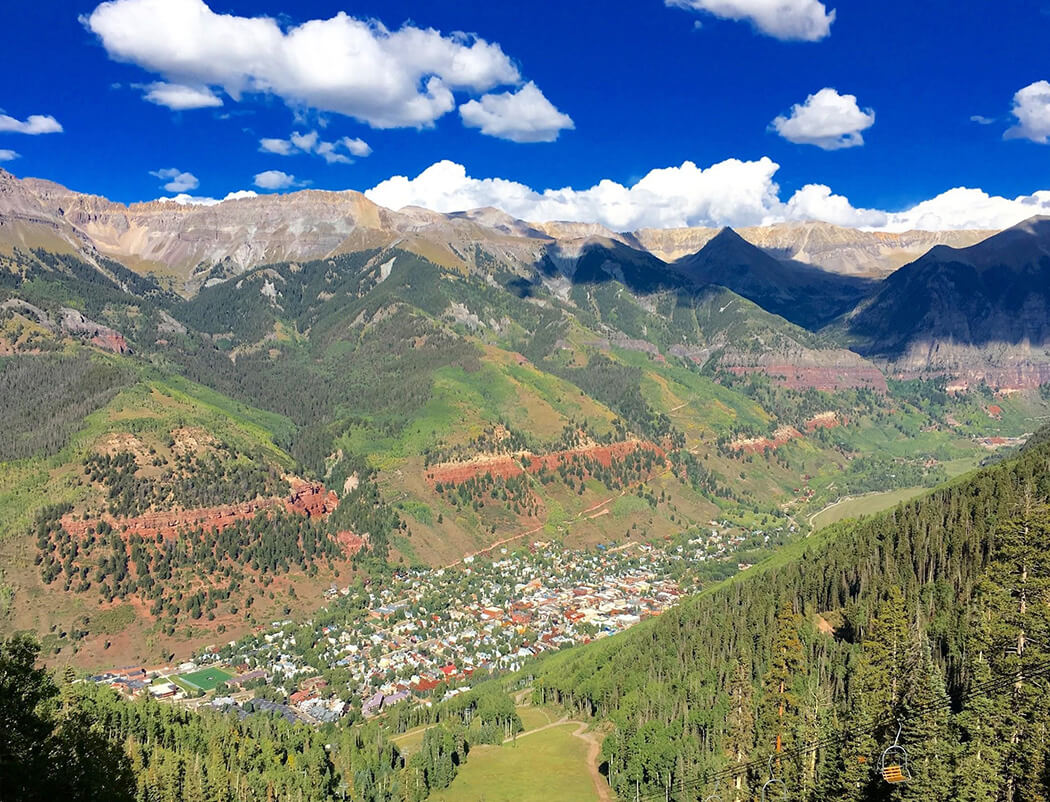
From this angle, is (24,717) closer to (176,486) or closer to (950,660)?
(950,660)

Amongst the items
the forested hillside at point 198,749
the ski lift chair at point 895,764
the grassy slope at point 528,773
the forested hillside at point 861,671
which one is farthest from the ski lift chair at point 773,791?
the forested hillside at point 198,749

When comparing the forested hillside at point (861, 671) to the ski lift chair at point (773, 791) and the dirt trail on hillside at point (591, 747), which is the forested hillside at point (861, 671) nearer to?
the ski lift chair at point (773, 791)

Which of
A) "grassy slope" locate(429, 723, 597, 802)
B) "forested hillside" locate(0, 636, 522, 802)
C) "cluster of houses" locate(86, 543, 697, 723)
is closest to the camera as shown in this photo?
"forested hillside" locate(0, 636, 522, 802)

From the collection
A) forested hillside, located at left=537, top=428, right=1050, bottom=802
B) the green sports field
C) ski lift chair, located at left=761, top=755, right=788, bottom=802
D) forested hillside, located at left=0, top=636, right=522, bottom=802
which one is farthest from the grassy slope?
the green sports field

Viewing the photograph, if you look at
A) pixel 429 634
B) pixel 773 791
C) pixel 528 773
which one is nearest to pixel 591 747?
pixel 528 773

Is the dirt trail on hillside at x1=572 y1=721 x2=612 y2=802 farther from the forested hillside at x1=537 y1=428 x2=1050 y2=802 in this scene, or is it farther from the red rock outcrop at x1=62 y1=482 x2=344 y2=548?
the red rock outcrop at x1=62 y1=482 x2=344 y2=548

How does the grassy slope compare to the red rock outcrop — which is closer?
the grassy slope

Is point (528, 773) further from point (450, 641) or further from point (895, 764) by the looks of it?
point (895, 764)
